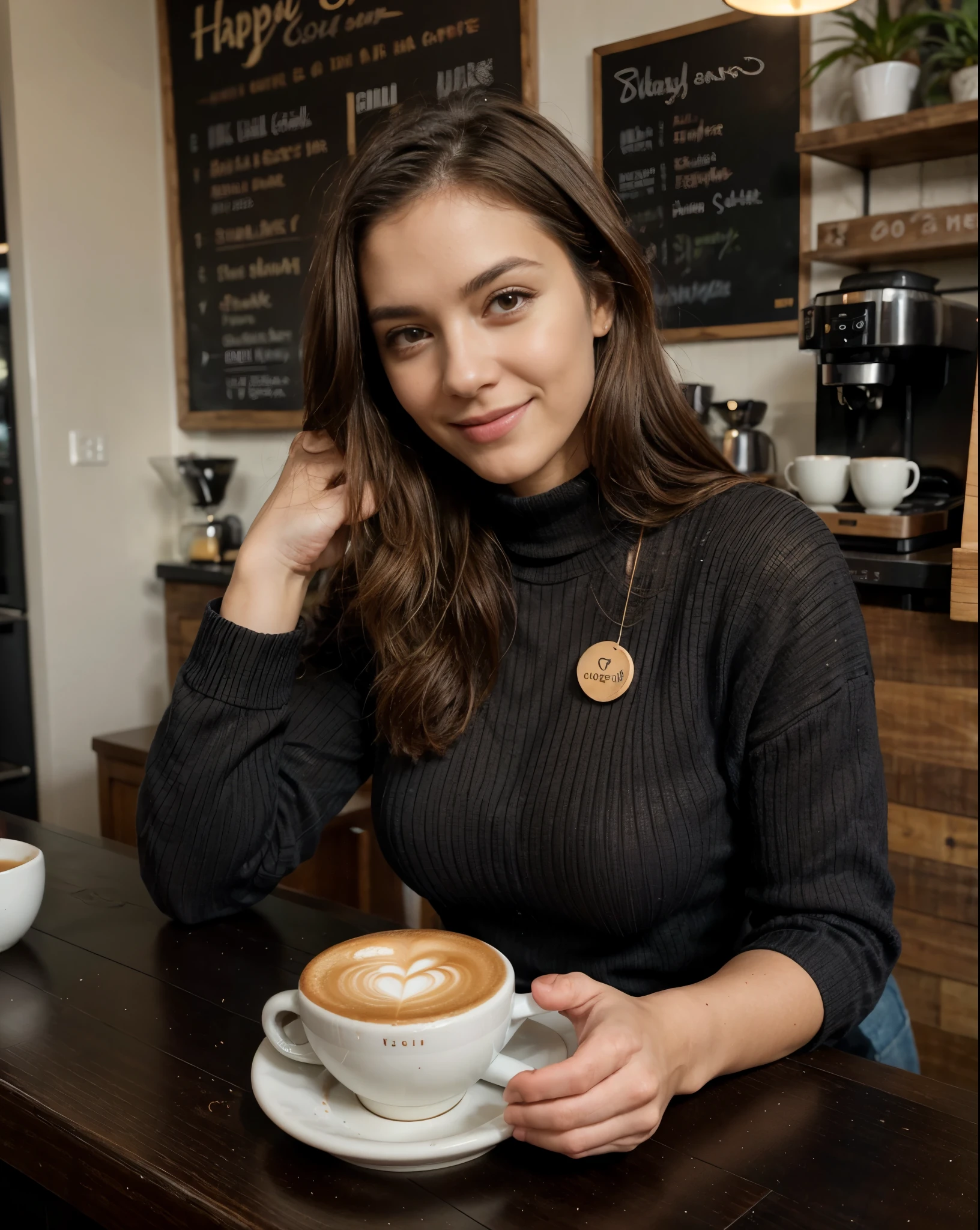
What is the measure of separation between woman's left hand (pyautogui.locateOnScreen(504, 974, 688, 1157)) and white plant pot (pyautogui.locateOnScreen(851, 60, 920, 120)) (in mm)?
1798

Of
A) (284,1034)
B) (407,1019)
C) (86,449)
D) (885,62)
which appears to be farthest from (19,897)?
(86,449)

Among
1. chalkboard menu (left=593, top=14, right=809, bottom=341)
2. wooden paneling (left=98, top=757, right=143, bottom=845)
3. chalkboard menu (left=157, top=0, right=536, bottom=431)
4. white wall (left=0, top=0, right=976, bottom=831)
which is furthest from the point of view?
white wall (left=0, top=0, right=976, bottom=831)

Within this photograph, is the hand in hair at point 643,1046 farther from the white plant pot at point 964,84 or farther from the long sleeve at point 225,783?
the white plant pot at point 964,84

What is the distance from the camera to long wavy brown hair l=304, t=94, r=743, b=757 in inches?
43.3

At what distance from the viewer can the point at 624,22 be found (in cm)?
247

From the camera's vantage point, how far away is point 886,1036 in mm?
1022

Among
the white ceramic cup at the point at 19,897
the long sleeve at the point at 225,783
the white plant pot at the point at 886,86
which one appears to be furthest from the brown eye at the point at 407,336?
the white plant pot at the point at 886,86

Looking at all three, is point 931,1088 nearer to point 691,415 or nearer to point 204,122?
point 691,415

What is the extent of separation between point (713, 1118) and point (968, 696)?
1237 mm

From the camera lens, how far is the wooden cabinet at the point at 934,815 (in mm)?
1776

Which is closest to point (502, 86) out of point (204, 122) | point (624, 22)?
point (624, 22)

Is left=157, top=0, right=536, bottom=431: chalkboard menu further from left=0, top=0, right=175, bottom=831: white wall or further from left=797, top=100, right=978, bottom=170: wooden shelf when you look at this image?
left=797, top=100, right=978, bottom=170: wooden shelf

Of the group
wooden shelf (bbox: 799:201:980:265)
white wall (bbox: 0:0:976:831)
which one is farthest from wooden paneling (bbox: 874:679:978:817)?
white wall (bbox: 0:0:976:831)

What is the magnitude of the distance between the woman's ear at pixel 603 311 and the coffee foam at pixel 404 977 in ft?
2.26
